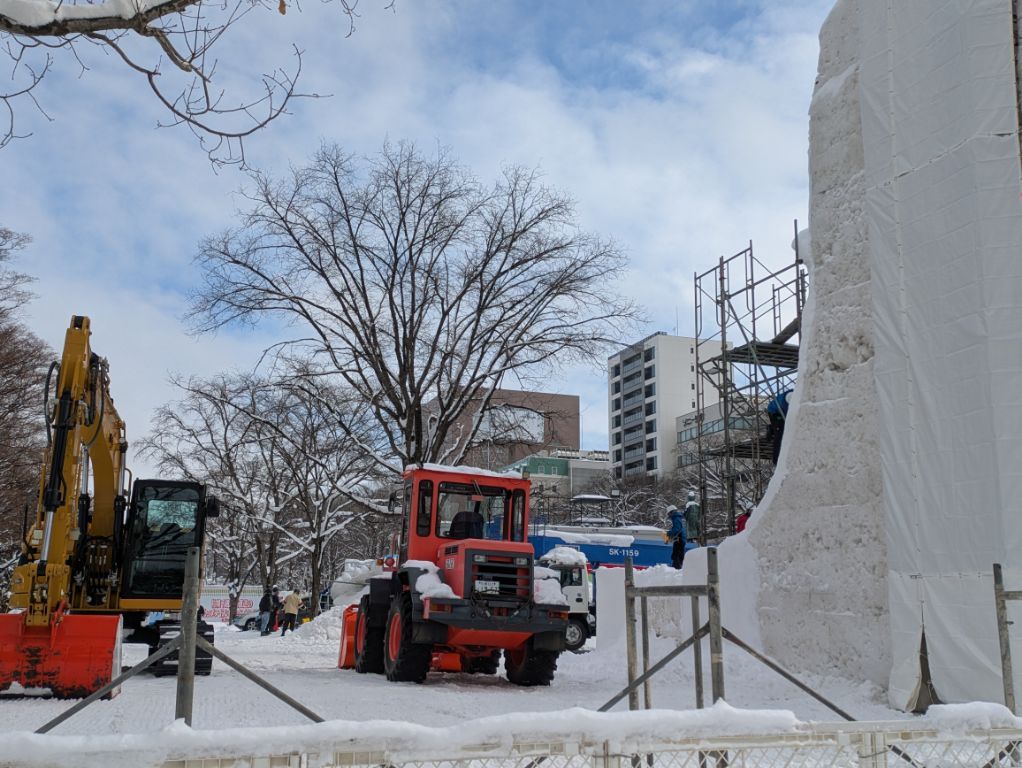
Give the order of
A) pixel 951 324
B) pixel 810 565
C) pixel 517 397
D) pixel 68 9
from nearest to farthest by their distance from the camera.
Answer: pixel 68 9 < pixel 951 324 < pixel 810 565 < pixel 517 397

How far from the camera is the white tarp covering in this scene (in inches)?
351

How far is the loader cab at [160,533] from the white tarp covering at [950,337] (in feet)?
28.7

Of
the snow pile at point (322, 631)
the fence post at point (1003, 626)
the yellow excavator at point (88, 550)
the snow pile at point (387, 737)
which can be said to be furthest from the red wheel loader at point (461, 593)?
the snow pile at point (322, 631)

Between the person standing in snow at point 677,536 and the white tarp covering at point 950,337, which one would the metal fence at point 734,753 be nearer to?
the white tarp covering at point 950,337

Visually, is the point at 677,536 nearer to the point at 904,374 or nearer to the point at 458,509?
the point at 458,509

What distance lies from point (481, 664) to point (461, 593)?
262 centimetres

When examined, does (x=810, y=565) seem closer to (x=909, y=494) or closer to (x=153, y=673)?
(x=909, y=494)

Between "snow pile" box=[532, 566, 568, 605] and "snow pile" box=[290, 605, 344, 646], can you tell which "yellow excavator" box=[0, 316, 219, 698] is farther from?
"snow pile" box=[290, 605, 344, 646]

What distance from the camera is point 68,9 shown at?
20.1 feet

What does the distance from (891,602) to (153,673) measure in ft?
32.2

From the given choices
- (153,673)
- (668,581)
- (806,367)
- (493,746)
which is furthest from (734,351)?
(493,746)

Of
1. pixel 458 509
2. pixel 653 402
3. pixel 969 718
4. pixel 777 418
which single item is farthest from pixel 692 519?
pixel 653 402

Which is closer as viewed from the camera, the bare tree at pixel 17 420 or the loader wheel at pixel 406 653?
the loader wheel at pixel 406 653

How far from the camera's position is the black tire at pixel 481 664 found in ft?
44.9
